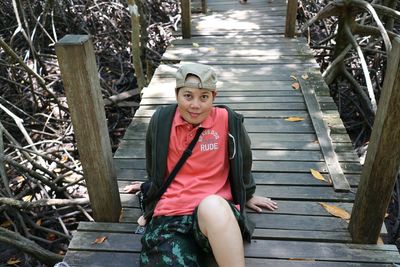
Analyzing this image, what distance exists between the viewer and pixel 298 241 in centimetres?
198

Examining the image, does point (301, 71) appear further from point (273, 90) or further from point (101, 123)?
point (101, 123)

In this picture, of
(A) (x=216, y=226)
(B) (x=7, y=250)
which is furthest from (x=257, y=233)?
(B) (x=7, y=250)

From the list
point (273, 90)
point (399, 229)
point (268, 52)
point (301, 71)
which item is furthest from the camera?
point (268, 52)

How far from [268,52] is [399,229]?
7.37 ft

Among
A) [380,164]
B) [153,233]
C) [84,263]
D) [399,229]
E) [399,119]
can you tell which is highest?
[399,119]

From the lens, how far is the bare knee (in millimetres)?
1642

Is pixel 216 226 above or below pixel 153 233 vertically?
above

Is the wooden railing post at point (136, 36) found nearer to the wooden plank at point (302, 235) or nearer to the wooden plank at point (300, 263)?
the wooden plank at point (302, 235)

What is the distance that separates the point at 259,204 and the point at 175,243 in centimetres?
67

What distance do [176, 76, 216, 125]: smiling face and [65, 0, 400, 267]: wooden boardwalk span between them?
711 millimetres

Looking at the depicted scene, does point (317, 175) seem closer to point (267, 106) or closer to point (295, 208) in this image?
point (295, 208)

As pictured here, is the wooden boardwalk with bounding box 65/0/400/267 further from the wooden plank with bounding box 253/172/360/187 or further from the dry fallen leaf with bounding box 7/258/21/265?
the dry fallen leaf with bounding box 7/258/21/265

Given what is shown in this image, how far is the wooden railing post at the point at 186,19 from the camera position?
4590 mm

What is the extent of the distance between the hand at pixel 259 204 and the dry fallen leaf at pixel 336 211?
0.94 ft
